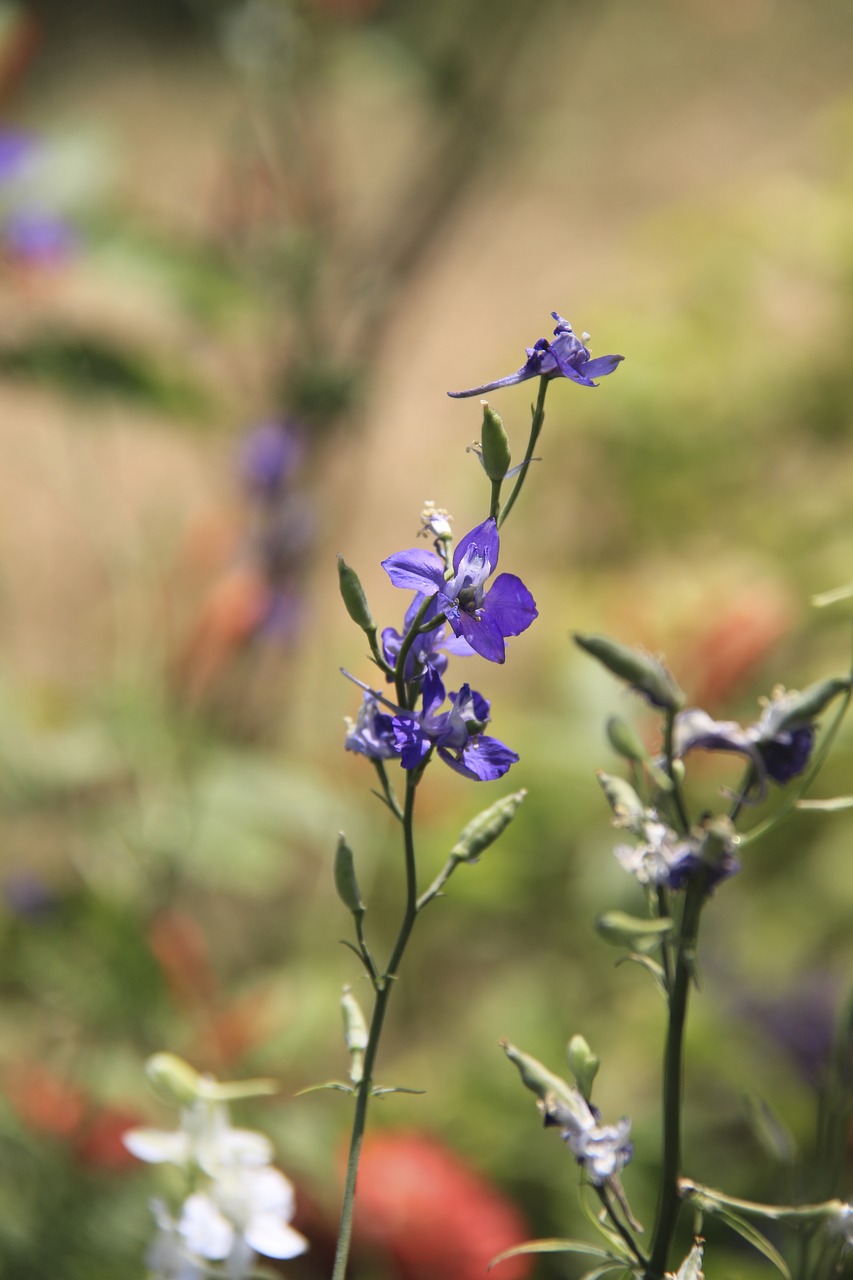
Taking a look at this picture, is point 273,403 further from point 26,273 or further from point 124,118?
point 124,118

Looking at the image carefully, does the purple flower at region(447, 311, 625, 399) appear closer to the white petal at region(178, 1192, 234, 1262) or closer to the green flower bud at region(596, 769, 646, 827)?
the green flower bud at region(596, 769, 646, 827)

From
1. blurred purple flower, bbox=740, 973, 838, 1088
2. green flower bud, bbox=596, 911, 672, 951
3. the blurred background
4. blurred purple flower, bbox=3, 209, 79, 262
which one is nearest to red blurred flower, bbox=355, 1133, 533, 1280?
the blurred background

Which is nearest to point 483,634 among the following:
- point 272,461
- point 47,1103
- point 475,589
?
point 475,589

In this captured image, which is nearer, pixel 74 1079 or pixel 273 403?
pixel 74 1079

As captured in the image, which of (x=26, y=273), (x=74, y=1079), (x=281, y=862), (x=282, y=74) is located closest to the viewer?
→ (x=74, y=1079)

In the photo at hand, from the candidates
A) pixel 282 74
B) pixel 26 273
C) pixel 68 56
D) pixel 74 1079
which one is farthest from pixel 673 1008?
pixel 68 56

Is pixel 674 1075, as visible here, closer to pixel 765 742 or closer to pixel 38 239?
pixel 765 742
